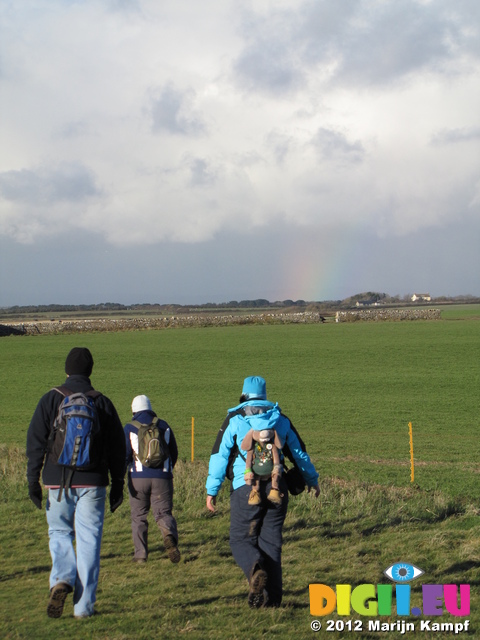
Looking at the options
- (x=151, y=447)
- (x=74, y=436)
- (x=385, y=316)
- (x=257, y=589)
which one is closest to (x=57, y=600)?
(x=74, y=436)

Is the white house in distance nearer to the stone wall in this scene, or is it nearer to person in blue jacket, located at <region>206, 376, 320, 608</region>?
the stone wall

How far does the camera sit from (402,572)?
5973 mm

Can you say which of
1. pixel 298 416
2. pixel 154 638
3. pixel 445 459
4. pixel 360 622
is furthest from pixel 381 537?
pixel 298 416

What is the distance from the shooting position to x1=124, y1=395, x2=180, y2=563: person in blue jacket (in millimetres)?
6566

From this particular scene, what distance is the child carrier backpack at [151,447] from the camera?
6512 millimetres

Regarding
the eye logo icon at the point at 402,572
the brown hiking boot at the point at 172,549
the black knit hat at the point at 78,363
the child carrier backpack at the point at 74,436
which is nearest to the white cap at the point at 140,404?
the brown hiking boot at the point at 172,549

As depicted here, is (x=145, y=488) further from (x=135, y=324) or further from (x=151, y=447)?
(x=135, y=324)

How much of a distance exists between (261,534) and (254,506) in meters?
0.24

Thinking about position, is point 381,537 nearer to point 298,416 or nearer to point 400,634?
point 400,634

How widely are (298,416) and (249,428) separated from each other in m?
18.1

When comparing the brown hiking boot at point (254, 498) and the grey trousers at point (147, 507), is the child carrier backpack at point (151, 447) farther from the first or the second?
the brown hiking boot at point (254, 498)

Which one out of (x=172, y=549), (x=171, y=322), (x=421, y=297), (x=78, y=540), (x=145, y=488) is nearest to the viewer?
(x=78, y=540)

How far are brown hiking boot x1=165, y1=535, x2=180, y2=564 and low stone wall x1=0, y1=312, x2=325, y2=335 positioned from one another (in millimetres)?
68515

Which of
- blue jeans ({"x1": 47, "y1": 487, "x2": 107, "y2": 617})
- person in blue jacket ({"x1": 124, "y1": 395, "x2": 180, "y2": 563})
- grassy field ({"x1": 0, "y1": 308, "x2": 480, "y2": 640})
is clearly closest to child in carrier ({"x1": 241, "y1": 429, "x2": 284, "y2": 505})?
grassy field ({"x1": 0, "y1": 308, "x2": 480, "y2": 640})
